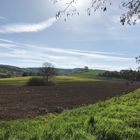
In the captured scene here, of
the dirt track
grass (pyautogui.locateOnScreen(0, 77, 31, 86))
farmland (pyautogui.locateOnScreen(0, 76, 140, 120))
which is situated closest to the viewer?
the dirt track

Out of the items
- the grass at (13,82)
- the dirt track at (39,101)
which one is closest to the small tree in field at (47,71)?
the grass at (13,82)

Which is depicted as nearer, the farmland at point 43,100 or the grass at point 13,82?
the farmland at point 43,100

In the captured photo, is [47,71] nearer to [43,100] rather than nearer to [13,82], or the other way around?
[13,82]

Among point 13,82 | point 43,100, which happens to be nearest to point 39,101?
point 43,100

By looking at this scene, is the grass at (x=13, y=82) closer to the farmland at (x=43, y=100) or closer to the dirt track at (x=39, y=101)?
the farmland at (x=43, y=100)

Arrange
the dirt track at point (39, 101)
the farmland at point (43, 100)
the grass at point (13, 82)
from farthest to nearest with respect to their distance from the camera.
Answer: the grass at point (13, 82)
the farmland at point (43, 100)
the dirt track at point (39, 101)

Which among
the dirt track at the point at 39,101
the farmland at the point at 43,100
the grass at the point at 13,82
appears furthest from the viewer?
the grass at the point at 13,82

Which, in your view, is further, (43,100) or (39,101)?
(43,100)

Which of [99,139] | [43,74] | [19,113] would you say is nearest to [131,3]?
[99,139]

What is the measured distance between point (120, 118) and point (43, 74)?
109 metres

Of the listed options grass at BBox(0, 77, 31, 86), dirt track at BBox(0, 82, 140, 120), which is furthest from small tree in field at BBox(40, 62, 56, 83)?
dirt track at BBox(0, 82, 140, 120)

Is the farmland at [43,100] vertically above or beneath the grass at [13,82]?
beneath

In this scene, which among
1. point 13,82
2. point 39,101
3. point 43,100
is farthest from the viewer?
point 13,82

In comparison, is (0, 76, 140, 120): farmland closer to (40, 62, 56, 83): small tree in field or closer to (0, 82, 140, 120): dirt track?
(0, 82, 140, 120): dirt track
